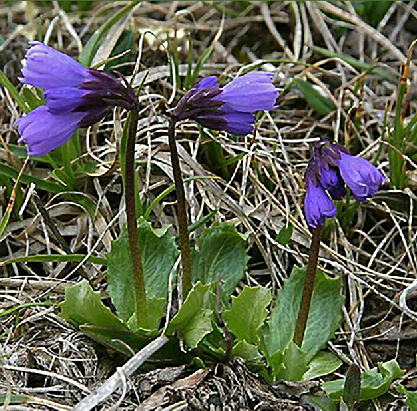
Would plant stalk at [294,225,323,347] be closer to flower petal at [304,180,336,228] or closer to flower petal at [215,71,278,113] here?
flower petal at [304,180,336,228]

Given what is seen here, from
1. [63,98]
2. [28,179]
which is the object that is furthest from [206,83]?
[28,179]

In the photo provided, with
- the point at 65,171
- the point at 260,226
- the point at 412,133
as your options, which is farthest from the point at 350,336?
the point at 65,171

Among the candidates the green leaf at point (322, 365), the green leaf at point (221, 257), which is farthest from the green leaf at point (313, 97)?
the green leaf at point (322, 365)

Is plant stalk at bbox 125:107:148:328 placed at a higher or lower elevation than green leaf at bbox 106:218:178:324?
higher

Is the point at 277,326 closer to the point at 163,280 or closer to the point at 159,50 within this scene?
the point at 163,280

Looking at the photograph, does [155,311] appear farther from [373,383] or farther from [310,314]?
[373,383]

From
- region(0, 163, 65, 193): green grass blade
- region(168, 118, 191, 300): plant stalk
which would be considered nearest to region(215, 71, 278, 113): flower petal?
region(168, 118, 191, 300): plant stalk
